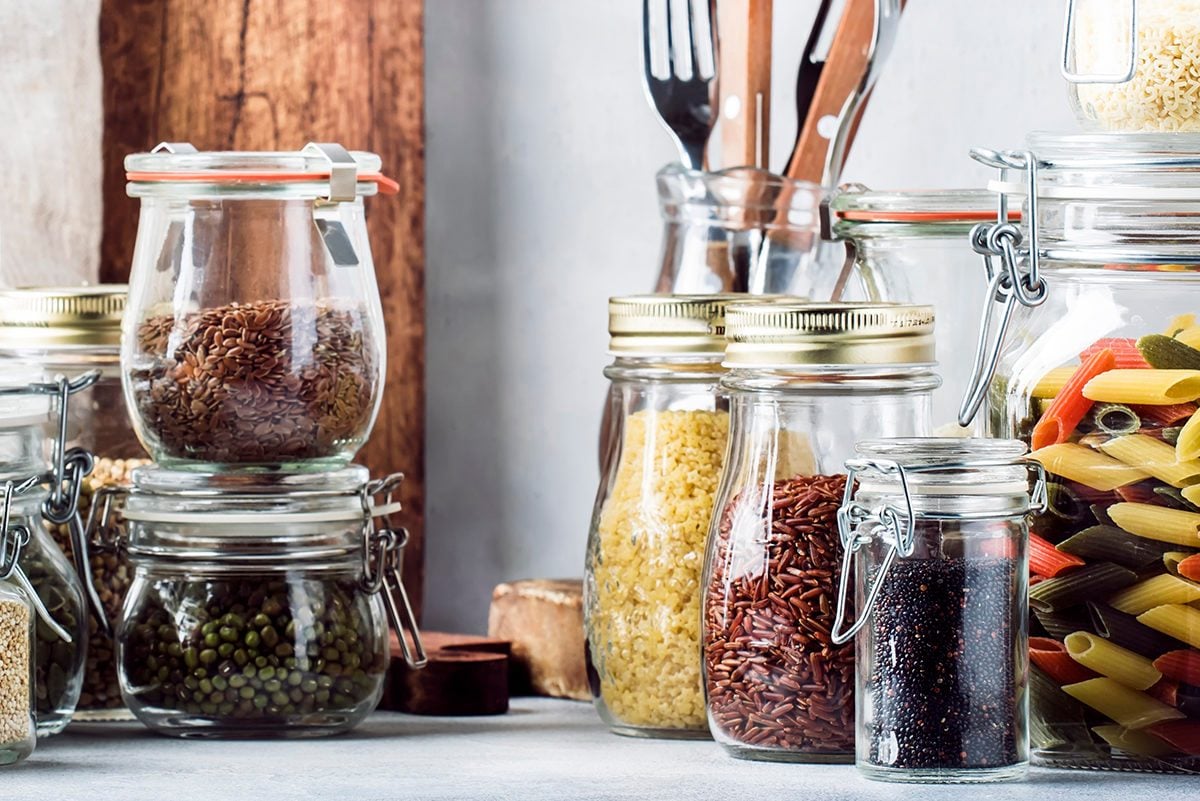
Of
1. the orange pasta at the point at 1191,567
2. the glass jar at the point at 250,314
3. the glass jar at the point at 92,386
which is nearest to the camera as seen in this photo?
the orange pasta at the point at 1191,567

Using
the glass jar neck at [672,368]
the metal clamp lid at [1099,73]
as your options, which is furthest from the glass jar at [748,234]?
the metal clamp lid at [1099,73]

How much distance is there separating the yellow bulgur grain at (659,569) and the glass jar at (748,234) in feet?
0.52

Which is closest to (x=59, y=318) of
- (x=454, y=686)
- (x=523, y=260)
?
(x=454, y=686)

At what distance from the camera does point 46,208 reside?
4.18 feet

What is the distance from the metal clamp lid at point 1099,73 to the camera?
825 mm

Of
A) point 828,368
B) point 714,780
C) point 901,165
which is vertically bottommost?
point 714,780

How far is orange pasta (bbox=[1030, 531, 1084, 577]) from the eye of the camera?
825 mm

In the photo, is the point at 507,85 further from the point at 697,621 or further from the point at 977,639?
the point at 977,639

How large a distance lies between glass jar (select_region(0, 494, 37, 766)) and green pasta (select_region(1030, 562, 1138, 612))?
1.53 feet

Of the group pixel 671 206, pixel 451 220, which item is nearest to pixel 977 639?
pixel 671 206

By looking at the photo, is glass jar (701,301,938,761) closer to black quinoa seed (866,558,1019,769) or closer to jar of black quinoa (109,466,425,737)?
black quinoa seed (866,558,1019,769)

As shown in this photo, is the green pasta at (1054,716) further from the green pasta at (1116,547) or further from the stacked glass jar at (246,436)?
the stacked glass jar at (246,436)

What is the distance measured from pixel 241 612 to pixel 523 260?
489 millimetres

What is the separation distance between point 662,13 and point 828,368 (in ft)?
1.12
